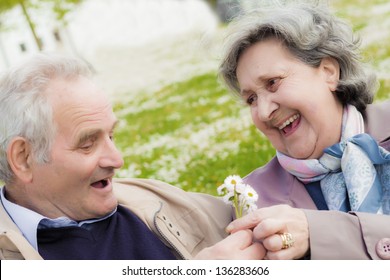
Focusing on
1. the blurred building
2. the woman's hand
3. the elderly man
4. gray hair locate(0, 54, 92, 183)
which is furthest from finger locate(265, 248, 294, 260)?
the blurred building

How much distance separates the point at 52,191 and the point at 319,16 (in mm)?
1736

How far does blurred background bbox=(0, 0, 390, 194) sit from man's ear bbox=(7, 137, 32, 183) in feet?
1.41

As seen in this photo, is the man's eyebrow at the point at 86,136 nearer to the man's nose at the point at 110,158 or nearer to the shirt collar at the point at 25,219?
the man's nose at the point at 110,158

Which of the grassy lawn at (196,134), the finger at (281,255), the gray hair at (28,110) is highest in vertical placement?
the gray hair at (28,110)

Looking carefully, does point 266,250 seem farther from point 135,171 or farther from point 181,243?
point 135,171

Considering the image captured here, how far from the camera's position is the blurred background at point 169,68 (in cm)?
718

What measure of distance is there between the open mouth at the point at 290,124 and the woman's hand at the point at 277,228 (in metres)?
0.62

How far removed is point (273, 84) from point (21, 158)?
1.35m

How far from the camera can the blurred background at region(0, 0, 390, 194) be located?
283 inches

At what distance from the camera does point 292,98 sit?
133 inches

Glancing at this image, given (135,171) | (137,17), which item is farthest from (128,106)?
(137,17)

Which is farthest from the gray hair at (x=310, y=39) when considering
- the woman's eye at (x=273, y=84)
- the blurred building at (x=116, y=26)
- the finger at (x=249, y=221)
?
the blurred building at (x=116, y=26)

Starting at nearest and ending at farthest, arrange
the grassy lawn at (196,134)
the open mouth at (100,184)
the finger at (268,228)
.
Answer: the finger at (268,228) → the open mouth at (100,184) → the grassy lawn at (196,134)

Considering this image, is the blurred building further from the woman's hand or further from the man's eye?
the woman's hand
